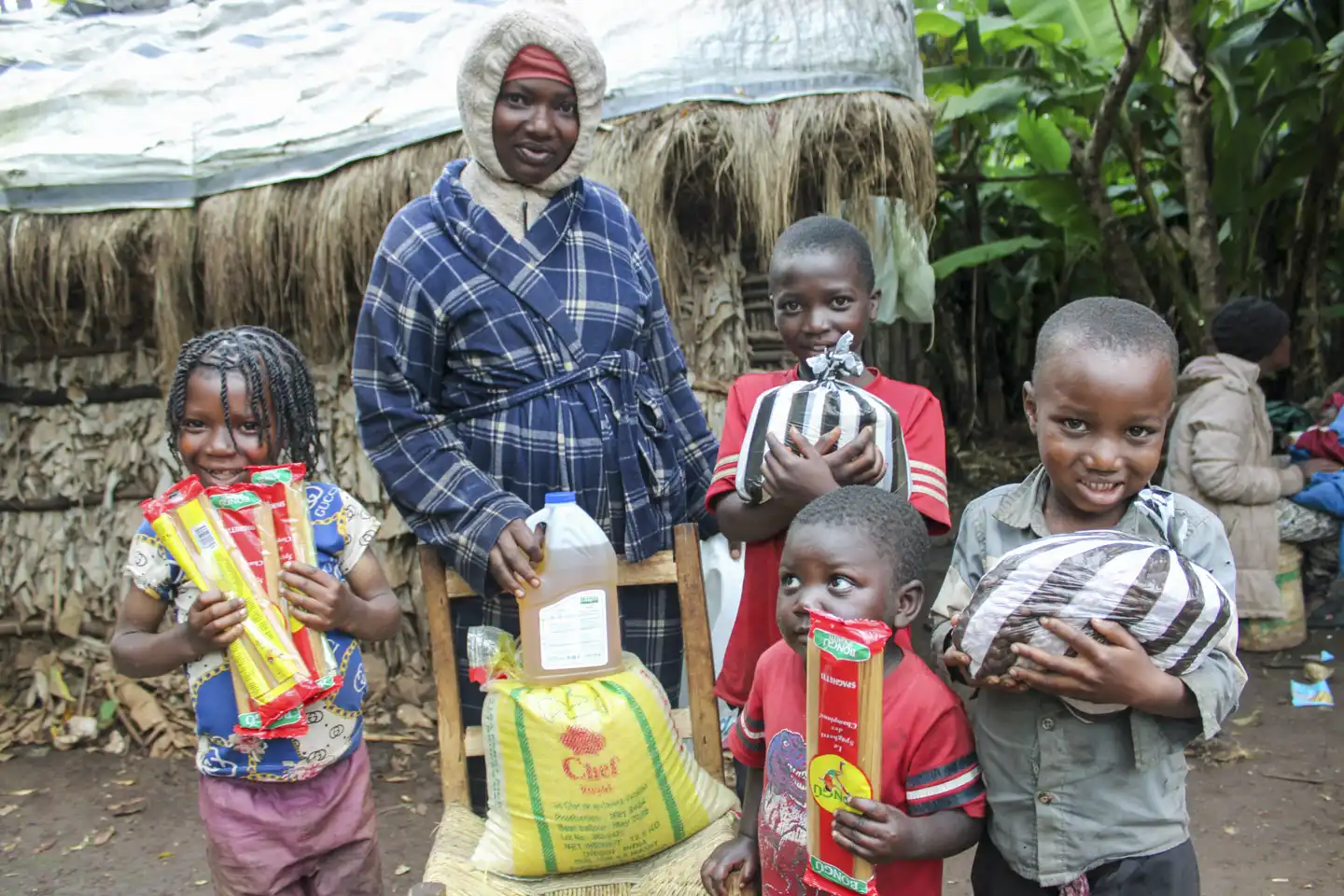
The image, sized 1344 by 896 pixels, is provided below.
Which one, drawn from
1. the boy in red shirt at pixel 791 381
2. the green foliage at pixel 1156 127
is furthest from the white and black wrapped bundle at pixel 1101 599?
the green foliage at pixel 1156 127

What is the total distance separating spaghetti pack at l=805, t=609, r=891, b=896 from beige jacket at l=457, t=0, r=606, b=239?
3.66ft

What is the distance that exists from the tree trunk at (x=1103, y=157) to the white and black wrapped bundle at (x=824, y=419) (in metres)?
4.00

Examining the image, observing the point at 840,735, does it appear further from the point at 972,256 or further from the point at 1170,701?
the point at 972,256

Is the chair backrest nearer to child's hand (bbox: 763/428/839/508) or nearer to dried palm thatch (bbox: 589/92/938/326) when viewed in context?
child's hand (bbox: 763/428/839/508)

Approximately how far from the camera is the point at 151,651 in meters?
1.86

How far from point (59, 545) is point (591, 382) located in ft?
11.3

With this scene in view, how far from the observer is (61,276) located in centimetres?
403

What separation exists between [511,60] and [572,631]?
109 centimetres

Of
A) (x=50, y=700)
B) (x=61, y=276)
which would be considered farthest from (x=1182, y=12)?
(x=50, y=700)

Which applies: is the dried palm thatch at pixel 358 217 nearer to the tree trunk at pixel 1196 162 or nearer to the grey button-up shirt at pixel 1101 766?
the tree trunk at pixel 1196 162

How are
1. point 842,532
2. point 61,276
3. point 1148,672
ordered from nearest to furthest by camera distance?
point 1148,672, point 842,532, point 61,276

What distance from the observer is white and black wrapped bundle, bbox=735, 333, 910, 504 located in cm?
178

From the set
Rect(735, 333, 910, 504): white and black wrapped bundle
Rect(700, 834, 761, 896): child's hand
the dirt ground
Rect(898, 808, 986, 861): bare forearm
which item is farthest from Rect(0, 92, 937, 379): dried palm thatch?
Rect(898, 808, 986, 861): bare forearm

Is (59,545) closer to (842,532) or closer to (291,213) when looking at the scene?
(291,213)
